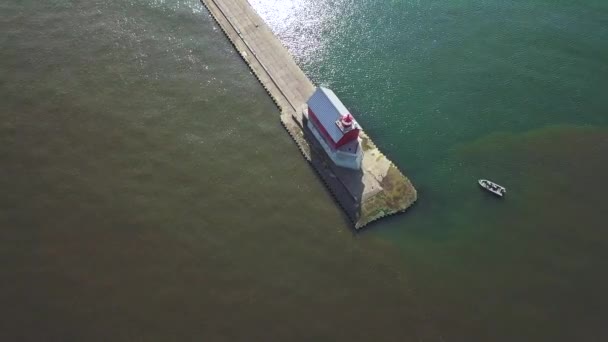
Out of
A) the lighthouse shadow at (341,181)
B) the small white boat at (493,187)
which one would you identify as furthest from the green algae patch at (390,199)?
the small white boat at (493,187)

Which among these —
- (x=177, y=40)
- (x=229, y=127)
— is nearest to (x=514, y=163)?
(x=229, y=127)

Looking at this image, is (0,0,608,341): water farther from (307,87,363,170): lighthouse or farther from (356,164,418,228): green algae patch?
(307,87,363,170): lighthouse

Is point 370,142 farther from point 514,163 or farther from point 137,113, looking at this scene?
point 137,113

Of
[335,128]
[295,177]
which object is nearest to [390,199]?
[335,128]

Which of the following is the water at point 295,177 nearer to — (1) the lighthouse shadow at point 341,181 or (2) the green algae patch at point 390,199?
(1) the lighthouse shadow at point 341,181

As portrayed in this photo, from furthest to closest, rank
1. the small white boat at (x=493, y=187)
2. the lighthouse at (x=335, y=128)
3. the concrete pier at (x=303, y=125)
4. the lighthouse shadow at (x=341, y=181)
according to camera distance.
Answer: the small white boat at (x=493, y=187), the concrete pier at (x=303, y=125), the lighthouse shadow at (x=341, y=181), the lighthouse at (x=335, y=128)

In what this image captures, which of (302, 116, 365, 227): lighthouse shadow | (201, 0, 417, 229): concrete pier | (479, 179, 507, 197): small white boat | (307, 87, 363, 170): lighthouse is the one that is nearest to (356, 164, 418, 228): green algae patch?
(201, 0, 417, 229): concrete pier
